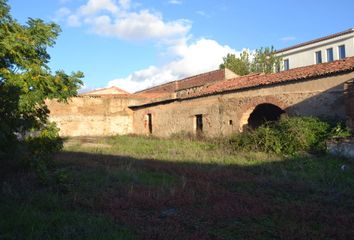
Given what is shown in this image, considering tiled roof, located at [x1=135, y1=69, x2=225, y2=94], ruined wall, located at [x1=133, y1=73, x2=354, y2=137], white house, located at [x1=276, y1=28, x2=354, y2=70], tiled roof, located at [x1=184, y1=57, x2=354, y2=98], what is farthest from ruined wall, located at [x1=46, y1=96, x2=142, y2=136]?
white house, located at [x1=276, y1=28, x2=354, y2=70]

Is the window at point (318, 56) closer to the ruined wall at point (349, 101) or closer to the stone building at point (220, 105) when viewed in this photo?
the stone building at point (220, 105)

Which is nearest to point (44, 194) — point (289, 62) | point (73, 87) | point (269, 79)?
point (73, 87)

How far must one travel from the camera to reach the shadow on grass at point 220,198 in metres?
5.79

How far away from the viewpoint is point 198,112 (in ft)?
75.1

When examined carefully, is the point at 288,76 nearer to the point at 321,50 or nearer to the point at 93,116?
the point at 93,116

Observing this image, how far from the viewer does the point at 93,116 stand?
28766mm

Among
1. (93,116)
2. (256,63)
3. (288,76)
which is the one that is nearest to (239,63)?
(256,63)

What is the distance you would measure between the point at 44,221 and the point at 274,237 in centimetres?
A: 331

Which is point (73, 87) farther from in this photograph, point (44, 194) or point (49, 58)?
point (44, 194)

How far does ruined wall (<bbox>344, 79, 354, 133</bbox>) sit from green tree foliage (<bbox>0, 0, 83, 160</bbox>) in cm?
968

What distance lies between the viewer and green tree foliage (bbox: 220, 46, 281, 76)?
124 ft

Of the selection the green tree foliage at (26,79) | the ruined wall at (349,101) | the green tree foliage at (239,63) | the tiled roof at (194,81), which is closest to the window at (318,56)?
the green tree foliage at (239,63)

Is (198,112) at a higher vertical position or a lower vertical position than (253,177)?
higher

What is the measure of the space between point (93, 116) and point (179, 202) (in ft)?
73.4
